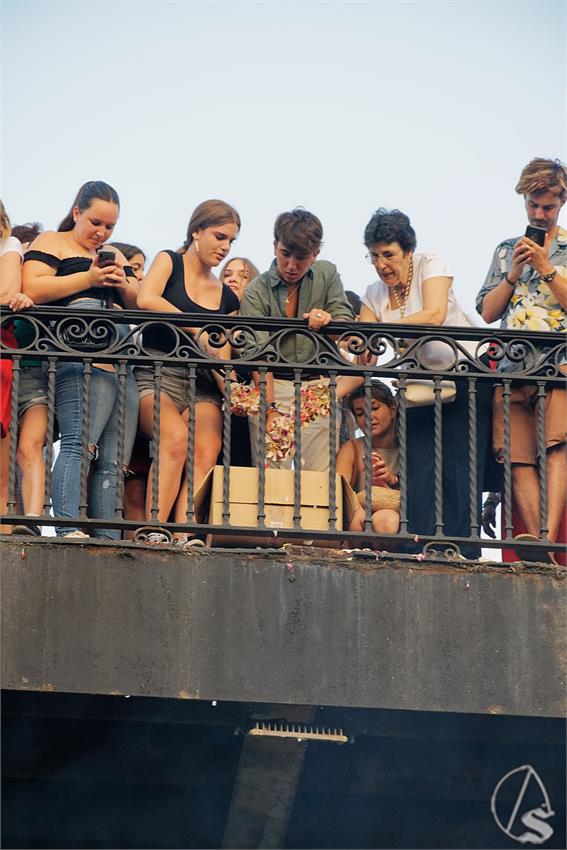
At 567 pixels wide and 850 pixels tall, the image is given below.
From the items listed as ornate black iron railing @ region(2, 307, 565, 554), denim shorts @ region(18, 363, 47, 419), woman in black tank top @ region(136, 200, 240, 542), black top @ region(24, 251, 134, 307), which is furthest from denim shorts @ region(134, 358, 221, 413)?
denim shorts @ region(18, 363, 47, 419)

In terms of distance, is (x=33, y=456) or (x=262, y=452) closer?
(x=262, y=452)

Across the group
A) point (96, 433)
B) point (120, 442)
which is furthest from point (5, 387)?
point (120, 442)

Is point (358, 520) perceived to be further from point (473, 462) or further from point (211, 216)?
point (211, 216)

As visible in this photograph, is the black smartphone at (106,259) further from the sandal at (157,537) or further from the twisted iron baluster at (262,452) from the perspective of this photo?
the sandal at (157,537)

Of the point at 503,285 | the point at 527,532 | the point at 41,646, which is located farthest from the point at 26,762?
the point at 503,285

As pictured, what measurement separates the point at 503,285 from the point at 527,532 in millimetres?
1498

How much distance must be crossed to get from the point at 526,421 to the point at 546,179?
1412 millimetres

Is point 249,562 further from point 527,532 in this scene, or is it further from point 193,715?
point 527,532

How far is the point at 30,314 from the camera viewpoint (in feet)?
26.3

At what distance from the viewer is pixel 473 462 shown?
8023 millimetres

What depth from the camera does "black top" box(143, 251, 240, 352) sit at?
28.4ft

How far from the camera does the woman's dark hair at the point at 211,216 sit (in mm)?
8953

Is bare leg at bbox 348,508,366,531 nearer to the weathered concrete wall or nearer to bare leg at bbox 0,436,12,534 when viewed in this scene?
the weathered concrete wall

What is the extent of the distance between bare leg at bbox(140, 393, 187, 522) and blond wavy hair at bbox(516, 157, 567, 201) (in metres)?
2.41
